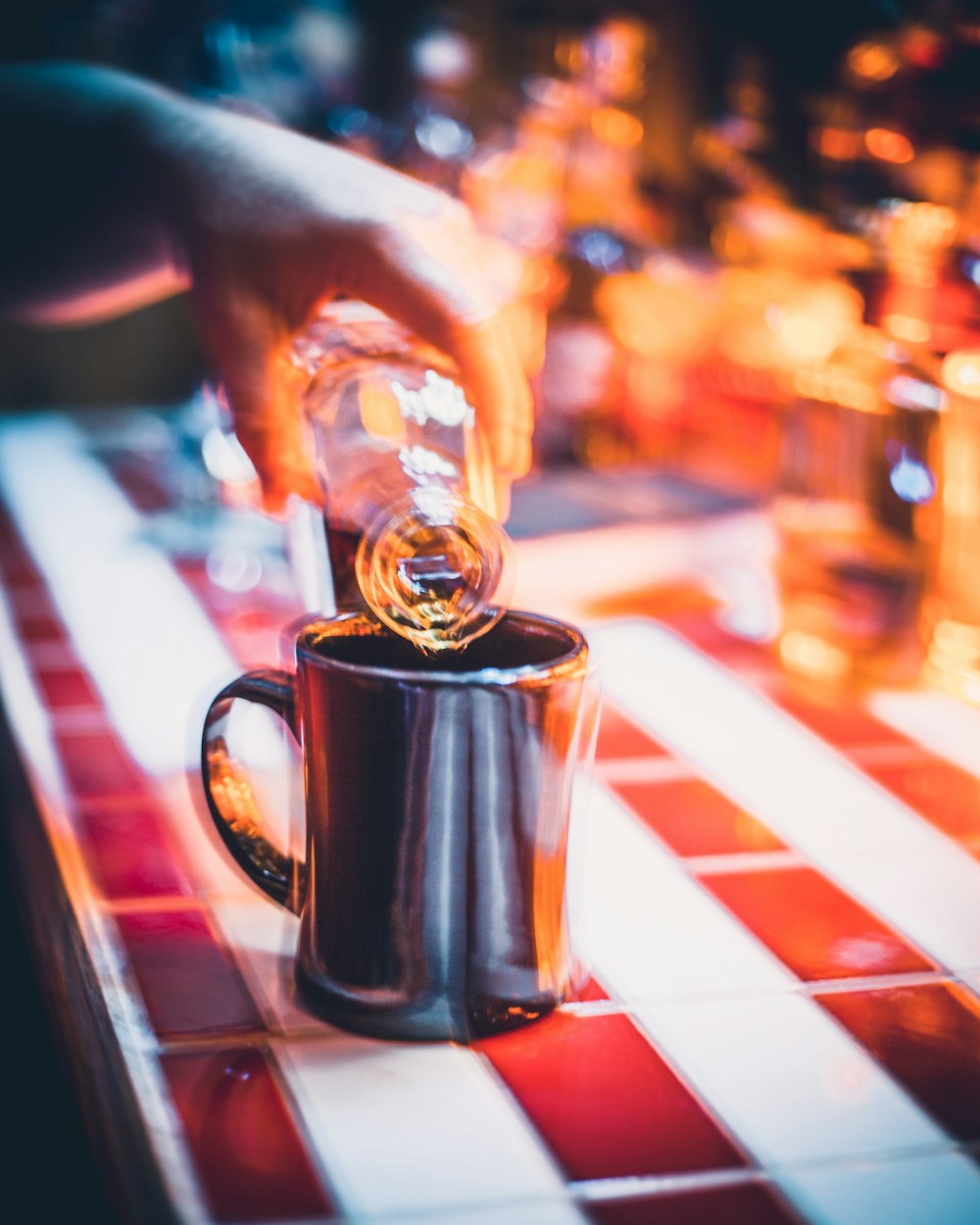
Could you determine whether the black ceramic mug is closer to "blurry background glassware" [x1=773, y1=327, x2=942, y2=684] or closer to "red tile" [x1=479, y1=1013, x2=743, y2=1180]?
"red tile" [x1=479, y1=1013, x2=743, y2=1180]

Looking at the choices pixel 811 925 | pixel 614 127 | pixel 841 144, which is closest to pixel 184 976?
pixel 811 925

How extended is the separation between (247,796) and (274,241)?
0.26 m

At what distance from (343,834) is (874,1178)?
0.66ft

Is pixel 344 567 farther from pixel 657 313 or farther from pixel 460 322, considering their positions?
pixel 657 313

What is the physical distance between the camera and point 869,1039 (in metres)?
0.48

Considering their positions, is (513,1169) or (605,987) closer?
(513,1169)

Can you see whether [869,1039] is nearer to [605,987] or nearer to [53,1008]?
[605,987]

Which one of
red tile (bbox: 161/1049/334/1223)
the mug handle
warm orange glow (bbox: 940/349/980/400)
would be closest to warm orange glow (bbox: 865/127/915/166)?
warm orange glow (bbox: 940/349/980/400)

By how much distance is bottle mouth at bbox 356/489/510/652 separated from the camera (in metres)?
0.49

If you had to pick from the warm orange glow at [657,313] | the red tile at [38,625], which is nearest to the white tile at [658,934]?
the red tile at [38,625]

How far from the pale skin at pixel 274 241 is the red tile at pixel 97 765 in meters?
0.19

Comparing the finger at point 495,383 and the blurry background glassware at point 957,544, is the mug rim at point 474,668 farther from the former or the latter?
the blurry background glassware at point 957,544

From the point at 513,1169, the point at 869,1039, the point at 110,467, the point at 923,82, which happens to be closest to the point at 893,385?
the point at 923,82

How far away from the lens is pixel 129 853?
2.05 feet
